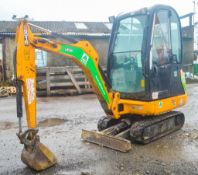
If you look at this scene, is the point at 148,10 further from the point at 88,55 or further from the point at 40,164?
the point at 40,164

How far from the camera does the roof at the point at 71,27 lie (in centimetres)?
1910

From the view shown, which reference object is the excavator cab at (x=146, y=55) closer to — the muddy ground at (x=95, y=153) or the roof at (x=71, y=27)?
the muddy ground at (x=95, y=153)

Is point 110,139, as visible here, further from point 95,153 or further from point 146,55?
point 146,55

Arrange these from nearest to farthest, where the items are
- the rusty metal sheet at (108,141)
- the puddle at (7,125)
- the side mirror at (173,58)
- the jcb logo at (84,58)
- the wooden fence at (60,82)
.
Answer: the jcb logo at (84,58), the rusty metal sheet at (108,141), the side mirror at (173,58), the puddle at (7,125), the wooden fence at (60,82)

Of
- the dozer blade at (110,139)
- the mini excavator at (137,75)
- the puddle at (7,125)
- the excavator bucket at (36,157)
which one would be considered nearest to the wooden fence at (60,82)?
the puddle at (7,125)

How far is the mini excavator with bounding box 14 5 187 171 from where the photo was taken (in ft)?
17.1

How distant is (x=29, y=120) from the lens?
4133mm

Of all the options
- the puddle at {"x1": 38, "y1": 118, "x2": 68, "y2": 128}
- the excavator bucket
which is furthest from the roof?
the excavator bucket

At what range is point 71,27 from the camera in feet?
69.4

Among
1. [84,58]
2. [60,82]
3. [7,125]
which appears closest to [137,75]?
[84,58]

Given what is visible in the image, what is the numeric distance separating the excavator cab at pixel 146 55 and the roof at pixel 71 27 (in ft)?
42.4

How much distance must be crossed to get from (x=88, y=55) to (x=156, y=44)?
4.81ft

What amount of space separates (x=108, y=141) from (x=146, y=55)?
69.8 inches

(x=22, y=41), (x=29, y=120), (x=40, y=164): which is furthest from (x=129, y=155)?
(x=22, y=41)
